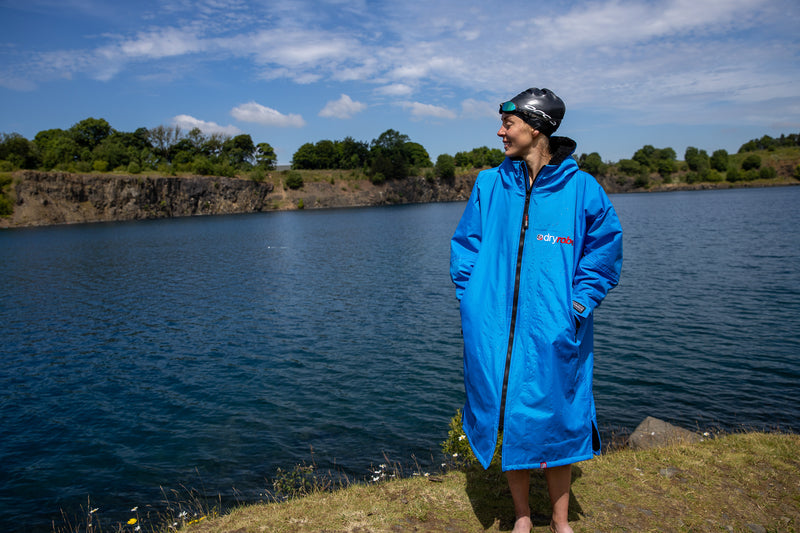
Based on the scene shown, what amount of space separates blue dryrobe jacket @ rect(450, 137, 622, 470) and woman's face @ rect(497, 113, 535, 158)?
9cm

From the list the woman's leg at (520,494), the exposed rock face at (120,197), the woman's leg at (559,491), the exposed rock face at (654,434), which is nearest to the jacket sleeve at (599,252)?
the woman's leg at (559,491)

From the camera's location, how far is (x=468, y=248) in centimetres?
378

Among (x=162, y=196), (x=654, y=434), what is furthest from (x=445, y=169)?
(x=654, y=434)

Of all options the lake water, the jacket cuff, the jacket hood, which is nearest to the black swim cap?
the jacket hood

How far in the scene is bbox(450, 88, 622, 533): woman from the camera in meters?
3.29

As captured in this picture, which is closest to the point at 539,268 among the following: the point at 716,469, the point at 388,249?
the point at 716,469

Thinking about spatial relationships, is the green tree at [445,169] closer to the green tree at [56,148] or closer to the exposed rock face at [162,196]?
the exposed rock face at [162,196]

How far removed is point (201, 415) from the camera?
11.5m

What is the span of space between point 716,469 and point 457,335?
39.9 feet

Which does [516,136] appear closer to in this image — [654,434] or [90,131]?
[654,434]

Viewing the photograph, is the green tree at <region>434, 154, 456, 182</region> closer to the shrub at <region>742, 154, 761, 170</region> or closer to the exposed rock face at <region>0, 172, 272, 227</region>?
the exposed rock face at <region>0, 172, 272, 227</region>

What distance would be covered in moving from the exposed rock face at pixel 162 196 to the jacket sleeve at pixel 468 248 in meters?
109

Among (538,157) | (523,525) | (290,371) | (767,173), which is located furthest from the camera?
(767,173)

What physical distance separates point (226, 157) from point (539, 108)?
156 meters
